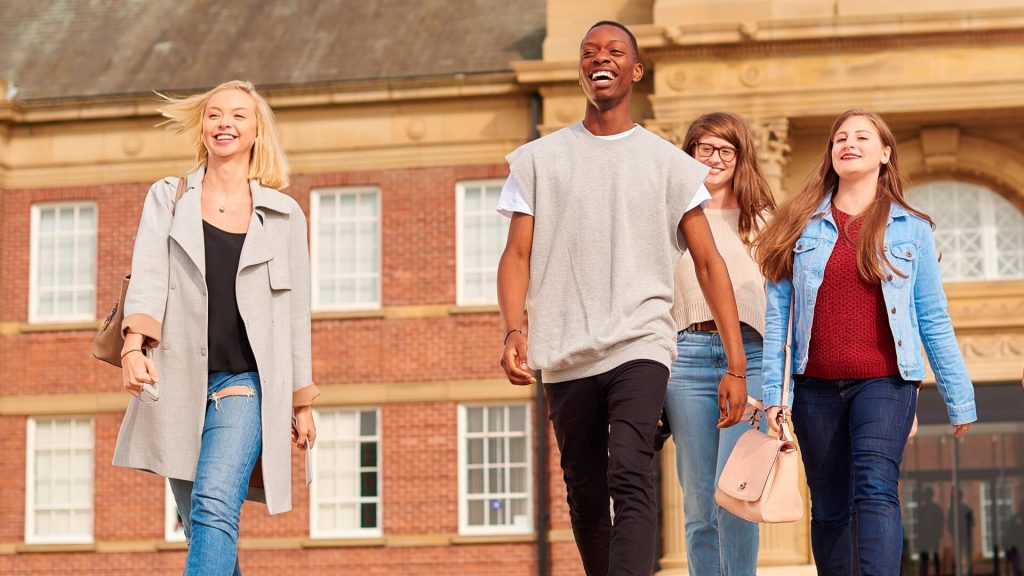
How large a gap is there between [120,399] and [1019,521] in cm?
1257

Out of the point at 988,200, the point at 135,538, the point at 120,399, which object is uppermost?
the point at 988,200

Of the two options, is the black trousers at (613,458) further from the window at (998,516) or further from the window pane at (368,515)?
the window at (998,516)

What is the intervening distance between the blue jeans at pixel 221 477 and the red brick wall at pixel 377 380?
16.3 meters

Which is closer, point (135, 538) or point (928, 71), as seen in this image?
point (928, 71)

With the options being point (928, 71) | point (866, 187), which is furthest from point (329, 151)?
point (866, 187)

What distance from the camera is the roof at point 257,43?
81.6 ft

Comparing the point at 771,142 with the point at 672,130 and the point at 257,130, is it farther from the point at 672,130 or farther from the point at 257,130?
the point at 257,130

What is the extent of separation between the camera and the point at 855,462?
684 cm

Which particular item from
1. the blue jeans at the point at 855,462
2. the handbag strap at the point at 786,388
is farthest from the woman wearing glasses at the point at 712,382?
the blue jeans at the point at 855,462

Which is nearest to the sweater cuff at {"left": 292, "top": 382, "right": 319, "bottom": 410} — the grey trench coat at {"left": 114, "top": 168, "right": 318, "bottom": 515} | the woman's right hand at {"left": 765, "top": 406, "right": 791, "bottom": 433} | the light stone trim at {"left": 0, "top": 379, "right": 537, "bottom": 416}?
the grey trench coat at {"left": 114, "top": 168, "right": 318, "bottom": 515}

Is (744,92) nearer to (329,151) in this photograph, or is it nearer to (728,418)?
(329,151)

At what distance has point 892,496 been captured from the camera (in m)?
6.77

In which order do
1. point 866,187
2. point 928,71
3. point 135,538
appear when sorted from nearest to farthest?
point 866,187, point 928,71, point 135,538

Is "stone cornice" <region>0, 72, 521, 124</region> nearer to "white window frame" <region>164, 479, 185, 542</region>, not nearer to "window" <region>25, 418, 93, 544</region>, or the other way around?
"window" <region>25, 418, 93, 544</region>
